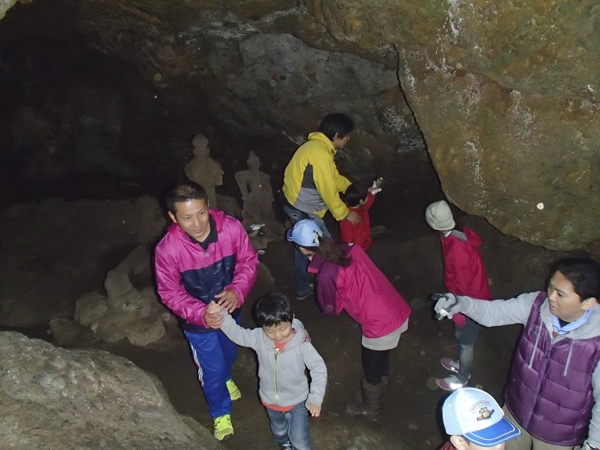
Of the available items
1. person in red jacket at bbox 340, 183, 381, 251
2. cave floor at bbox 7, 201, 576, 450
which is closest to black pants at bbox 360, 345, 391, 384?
cave floor at bbox 7, 201, 576, 450

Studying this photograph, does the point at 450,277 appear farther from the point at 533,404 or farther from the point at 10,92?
the point at 10,92

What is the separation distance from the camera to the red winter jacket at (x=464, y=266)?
399 cm

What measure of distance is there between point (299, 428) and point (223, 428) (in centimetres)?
78

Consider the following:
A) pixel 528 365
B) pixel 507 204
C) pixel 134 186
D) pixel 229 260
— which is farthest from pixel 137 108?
pixel 528 365

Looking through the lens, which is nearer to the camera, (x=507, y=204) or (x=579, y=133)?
(x=579, y=133)

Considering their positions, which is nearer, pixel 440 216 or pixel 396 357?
pixel 440 216

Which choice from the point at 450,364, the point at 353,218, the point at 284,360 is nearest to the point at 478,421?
the point at 284,360

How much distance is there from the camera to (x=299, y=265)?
18.7 ft

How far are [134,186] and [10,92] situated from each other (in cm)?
269

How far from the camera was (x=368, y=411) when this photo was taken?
4445 mm

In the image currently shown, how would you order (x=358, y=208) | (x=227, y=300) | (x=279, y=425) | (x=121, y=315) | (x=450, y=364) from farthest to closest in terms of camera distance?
(x=121, y=315) → (x=358, y=208) → (x=450, y=364) → (x=279, y=425) → (x=227, y=300)

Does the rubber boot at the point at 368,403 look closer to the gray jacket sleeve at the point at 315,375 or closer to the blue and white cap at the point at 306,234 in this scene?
the gray jacket sleeve at the point at 315,375

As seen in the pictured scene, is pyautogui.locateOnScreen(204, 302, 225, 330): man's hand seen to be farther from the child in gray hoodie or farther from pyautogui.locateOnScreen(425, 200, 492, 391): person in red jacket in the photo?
pyautogui.locateOnScreen(425, 200, 492, 391): person in red jacket

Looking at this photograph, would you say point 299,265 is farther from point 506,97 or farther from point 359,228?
point 506,97
